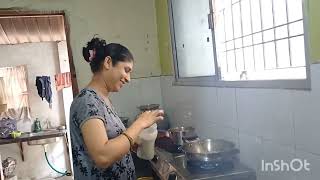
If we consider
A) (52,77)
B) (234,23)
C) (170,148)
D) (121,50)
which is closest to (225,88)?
(234,23)

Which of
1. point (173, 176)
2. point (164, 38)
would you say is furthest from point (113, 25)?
point (173, 176)

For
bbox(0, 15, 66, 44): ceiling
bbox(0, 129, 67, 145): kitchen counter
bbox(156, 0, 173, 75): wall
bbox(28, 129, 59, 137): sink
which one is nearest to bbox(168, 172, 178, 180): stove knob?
bbox(156, 0, 173, 75): wall

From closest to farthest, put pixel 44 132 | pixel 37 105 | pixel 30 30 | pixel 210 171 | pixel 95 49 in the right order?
1. pixel 95 49
2. pixel 210 171
3. pixel 30 30
4. pixel 44 132
5. pixel 37 105

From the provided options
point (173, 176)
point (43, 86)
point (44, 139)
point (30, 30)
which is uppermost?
point (30, 30)

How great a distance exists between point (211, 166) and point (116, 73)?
1.98ft

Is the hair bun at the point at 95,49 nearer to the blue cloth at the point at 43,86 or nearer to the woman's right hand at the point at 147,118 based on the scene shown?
the woman's right hand at the point at 147,118

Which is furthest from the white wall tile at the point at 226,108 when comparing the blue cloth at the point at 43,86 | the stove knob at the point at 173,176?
the blue cloth at the point at 43,86

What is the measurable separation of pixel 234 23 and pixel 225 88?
377mm

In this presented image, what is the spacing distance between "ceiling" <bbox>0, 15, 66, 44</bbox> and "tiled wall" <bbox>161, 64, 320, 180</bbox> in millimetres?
2489

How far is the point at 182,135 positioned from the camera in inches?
78.9

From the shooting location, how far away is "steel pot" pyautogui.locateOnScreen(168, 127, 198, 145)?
196 centimetres

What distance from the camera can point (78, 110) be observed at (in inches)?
47.1

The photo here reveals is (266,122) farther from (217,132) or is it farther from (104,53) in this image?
(104,53)

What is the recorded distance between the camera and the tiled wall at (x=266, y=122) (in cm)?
110
